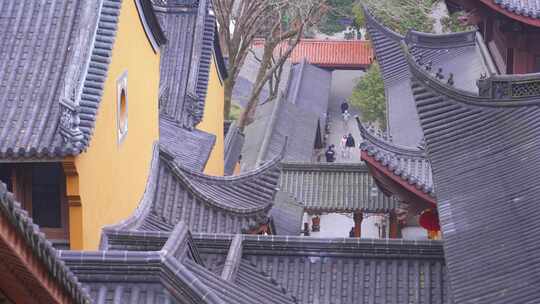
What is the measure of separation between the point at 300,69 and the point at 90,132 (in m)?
28.2

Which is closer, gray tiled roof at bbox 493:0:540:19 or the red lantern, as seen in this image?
gray tiled roof at bbox 493:0:540:19

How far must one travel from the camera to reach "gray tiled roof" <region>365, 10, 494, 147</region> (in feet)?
63.4

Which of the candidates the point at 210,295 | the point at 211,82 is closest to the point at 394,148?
the point at 211,82

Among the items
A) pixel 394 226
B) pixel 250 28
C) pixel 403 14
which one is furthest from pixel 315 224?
pixel 403 14

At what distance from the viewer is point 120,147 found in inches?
484

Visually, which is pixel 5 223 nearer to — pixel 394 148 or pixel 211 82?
pixel 394 148

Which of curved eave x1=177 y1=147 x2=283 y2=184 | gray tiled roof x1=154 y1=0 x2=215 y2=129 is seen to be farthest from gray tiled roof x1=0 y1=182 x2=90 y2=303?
gray tiled roof x1=154 y1=0 x2=215 y2=129

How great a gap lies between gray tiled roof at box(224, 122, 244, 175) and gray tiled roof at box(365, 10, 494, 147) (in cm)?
345

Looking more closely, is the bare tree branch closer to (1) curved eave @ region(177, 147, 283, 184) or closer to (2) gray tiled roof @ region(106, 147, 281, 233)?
(1) curved eave @ region(177, 147, 283, 184)

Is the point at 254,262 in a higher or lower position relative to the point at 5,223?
lower

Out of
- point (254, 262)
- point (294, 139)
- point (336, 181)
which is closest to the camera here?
point (254, 262)

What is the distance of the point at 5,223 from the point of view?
15.1 feet

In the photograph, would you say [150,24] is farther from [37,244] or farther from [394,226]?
[37,244]

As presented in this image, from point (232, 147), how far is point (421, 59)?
5061mm
